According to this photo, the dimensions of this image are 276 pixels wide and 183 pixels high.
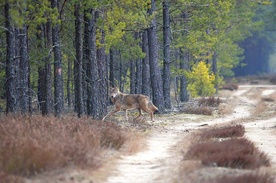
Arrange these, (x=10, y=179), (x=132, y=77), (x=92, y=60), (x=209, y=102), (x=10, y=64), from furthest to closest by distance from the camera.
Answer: (x=132, y=77) < (x=209, y=102) < (x=92, y=60) < (x=10, y=64) < (x=10, y=179)

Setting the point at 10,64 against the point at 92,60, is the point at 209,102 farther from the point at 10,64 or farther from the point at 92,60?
the point at 10,64

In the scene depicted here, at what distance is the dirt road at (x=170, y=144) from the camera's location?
32.1ft

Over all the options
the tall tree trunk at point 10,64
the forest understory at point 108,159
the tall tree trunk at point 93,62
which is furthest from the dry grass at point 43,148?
the tall tree trunk at point 93,62

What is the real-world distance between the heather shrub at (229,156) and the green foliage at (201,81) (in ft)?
86.9

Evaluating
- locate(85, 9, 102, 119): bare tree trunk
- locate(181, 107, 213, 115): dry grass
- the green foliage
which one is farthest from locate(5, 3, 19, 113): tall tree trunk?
the green foliage

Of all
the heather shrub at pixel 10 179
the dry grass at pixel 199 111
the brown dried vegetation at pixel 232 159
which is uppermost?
the heather shrub at pixel 10 179

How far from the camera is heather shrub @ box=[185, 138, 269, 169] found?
10281mm

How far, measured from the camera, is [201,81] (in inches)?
1569

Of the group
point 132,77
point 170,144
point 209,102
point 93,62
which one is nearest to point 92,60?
point 93,62

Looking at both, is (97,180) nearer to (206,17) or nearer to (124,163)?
(124,163)

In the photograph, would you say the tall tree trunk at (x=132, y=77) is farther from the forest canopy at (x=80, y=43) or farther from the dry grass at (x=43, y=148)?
the dry grass at (x=43, y=148)

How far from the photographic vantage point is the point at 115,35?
21938 mm

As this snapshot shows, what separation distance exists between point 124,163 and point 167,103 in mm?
18576

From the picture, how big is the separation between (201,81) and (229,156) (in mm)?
29562
